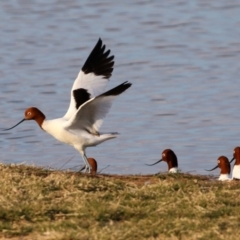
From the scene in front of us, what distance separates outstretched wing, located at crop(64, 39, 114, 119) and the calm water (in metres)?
1.45

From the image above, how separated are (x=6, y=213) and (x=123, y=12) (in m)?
15.6

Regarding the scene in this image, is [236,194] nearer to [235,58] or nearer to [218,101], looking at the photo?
[218,101]

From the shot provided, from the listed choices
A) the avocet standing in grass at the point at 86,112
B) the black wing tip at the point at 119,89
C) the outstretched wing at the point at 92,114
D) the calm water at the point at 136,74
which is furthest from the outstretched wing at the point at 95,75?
the calm water at the point at 136,74

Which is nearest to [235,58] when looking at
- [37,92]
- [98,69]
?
[37,92]

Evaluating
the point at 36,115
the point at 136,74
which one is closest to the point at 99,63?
the point at 36,115

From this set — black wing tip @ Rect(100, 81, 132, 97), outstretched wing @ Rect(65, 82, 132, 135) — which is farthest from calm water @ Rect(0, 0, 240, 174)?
black wing tip @ Rect(100, 81, 132, 97)

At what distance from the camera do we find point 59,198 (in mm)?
6957

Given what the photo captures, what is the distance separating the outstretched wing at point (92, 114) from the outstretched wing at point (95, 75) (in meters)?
0.38

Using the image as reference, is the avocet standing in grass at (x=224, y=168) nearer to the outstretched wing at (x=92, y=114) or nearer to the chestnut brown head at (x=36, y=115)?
the outstretched wing at (x=92, y=114)

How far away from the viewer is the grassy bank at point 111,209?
620 centimetres

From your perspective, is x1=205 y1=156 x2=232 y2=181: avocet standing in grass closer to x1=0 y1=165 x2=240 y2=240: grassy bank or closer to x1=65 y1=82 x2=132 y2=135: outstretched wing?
x1=65 y1=82 x2=132 y2=135: outstretched wing

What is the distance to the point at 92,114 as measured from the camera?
1001cm

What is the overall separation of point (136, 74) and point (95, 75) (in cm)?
544

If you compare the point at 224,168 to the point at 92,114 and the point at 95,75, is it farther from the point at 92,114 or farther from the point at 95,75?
the point at 95,75
